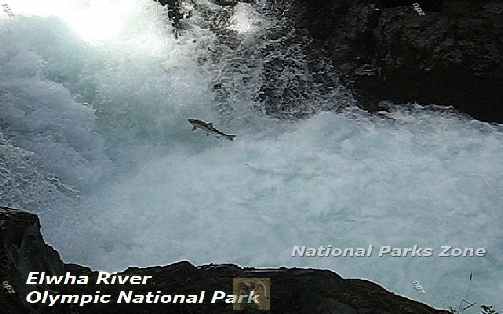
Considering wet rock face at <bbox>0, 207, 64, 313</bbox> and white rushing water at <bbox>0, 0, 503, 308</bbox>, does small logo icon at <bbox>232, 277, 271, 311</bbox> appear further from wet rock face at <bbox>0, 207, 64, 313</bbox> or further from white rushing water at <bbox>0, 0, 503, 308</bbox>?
white rushing water at <bbox>0, 0, 503, 308</bbox>

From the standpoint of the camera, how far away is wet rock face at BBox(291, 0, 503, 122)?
22.7 feet

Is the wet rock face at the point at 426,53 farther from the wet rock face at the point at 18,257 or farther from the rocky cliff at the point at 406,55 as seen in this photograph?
the wet rock face at the point at 18,257

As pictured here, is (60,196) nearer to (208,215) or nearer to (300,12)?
(208,215)

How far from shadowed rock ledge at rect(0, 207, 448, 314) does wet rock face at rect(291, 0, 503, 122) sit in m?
4.07

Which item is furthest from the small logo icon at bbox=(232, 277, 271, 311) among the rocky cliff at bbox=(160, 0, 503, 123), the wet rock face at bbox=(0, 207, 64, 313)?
the rocky cliff at bbox=(160, 0, 503, 123)

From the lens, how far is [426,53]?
7.11 m

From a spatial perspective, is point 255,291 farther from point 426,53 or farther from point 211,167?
point 426,53

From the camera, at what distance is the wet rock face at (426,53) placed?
693 centimetres

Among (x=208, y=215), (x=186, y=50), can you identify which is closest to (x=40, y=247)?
(x=208, y=215)

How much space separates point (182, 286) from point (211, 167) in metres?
3.09

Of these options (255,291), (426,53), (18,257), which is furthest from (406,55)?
(18,257)

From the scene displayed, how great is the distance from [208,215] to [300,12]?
13.3ft

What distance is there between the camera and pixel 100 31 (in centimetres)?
820

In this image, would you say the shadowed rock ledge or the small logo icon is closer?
the shadowed rock ledge
